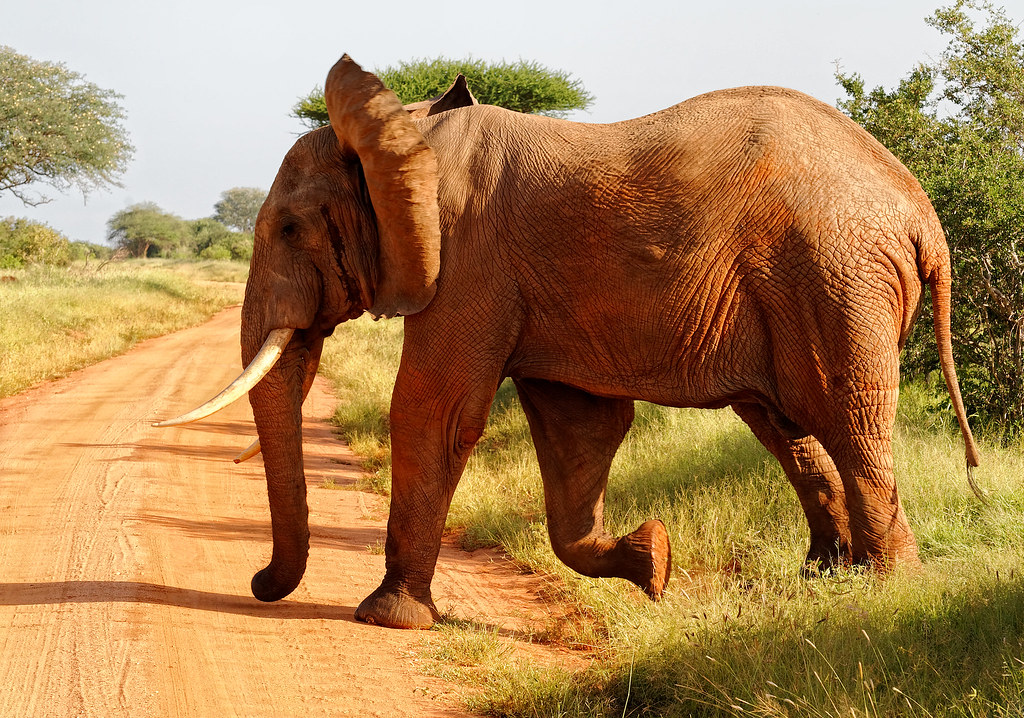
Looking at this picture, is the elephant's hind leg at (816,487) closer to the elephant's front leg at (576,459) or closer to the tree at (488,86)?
the elephant's front leg at (576,459)

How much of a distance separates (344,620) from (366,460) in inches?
177

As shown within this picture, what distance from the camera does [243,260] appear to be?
58000 millimetres

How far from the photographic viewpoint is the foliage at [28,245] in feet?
112

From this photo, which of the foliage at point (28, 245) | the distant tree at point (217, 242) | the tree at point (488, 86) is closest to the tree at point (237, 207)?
the distant tree at point (217, 242)

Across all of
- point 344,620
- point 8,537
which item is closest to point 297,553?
point 344,620

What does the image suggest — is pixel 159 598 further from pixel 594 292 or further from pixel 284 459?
pixel 594 292

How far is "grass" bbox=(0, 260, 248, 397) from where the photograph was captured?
46.4ft

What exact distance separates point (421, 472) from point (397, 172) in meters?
1.41

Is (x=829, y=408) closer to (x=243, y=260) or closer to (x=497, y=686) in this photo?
(x=497, y=686)

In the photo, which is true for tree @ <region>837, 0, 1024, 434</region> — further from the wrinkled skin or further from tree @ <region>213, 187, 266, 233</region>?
tree @ <region>213, 187, 266, 233</region>

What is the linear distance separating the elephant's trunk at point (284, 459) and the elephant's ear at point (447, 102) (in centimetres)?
162

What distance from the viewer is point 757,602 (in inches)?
168

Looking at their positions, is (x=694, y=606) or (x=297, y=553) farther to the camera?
(x=297, y=553)


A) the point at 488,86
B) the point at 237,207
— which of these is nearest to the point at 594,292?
the point at 488,86
